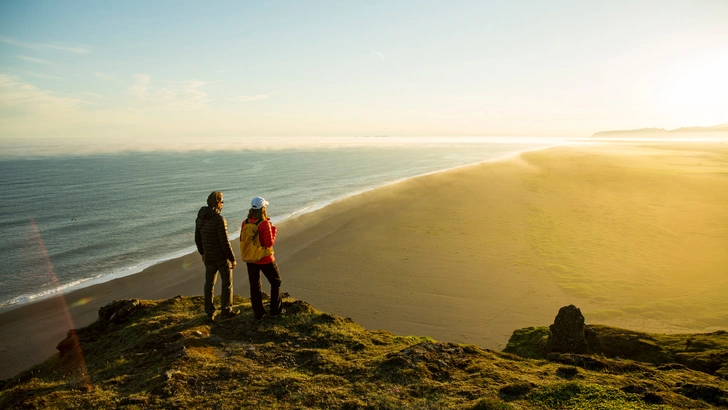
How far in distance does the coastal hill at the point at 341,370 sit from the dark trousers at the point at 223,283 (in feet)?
0.86

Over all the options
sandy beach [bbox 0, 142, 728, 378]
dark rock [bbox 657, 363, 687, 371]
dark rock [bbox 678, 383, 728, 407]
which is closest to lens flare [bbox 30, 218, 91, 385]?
sandy beach [bbox 0, 142, 728, 378]

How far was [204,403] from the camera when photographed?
15.4ft

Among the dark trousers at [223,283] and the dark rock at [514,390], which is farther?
the dark trousers at [223,283]

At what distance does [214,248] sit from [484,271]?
9949 mm

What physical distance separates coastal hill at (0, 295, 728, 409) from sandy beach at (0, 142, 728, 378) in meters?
3.73

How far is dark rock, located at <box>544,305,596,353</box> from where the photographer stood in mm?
6184

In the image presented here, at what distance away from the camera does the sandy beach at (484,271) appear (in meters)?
10.6

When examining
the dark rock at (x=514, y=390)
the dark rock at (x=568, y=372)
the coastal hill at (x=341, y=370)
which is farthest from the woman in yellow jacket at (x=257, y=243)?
the dark rock at (x=568, y=372)

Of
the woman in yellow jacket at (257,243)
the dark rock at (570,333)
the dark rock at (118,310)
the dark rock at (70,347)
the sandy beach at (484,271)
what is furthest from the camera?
the sandy beach at (484,271)

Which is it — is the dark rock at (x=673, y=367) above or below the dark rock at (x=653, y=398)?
below

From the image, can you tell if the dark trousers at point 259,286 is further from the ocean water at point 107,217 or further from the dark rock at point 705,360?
the ocean water at point 107,217

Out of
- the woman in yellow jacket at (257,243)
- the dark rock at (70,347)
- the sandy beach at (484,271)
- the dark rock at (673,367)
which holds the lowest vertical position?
the sandy beach at (484,271)

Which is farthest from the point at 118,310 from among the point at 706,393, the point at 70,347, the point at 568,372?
the point at 706,393

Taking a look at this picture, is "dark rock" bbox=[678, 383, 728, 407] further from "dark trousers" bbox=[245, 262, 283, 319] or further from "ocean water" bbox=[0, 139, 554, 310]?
"ocean water" bbox=[0, 139, 554, 310]
